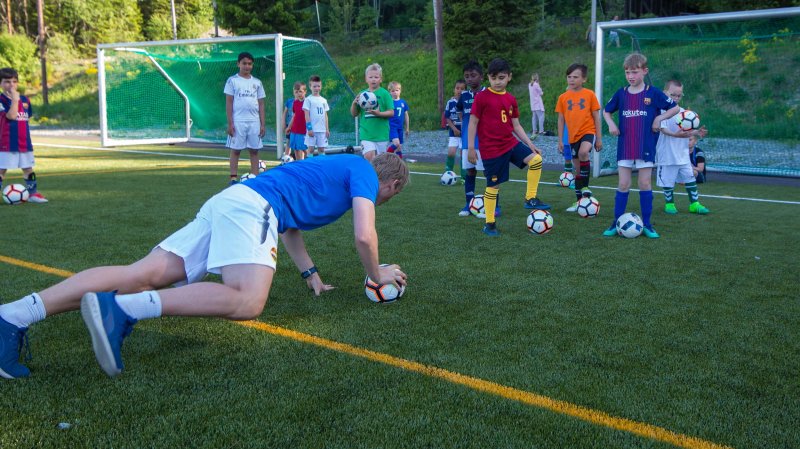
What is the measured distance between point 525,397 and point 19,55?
57897 mm

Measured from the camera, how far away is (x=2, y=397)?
2.85 meters

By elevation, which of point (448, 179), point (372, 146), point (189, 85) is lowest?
point (448, 179)

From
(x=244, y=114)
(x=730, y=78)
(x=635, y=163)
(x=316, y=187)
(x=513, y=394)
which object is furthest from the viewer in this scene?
(x=730, y=78)

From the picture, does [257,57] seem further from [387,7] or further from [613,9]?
[387,7]

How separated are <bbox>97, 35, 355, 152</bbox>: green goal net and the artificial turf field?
13.2m

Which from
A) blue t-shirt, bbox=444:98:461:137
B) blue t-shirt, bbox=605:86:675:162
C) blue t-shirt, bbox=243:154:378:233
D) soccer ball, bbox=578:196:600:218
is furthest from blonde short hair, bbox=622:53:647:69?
blue t-shirt, bbox=444:98:461:137

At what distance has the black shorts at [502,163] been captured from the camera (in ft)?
24.1

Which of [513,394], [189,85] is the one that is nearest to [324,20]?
[189,85]

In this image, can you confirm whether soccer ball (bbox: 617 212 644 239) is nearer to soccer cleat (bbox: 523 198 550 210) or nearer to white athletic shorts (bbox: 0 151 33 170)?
soccer cleat (bbox: 523 198 550 210)

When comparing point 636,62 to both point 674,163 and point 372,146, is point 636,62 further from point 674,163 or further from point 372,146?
point 372,146

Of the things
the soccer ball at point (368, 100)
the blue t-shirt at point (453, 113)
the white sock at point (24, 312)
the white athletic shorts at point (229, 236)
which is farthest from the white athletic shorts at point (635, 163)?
the white sock at point (24, 312)

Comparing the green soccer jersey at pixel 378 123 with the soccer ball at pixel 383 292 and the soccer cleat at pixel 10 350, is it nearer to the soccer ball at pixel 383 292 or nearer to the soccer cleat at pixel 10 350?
the soccer ball at pixel 383 292

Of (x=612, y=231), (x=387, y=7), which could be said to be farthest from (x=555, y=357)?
(x=387, y=7)

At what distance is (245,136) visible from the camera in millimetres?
11109
